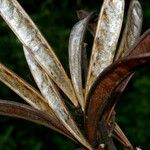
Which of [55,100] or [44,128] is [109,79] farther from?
[44,128]

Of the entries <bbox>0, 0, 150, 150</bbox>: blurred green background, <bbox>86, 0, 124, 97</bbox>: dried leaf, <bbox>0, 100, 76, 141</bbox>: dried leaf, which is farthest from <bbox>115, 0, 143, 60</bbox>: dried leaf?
<bbox>0, 0, 150, 150</bbox>: blurred green background

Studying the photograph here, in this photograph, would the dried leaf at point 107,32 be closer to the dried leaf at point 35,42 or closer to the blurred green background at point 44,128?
the dried leaf at point 35,42

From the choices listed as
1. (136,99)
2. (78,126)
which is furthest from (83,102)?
(136,99)

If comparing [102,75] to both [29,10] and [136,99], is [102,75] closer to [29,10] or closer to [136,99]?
[136,99]

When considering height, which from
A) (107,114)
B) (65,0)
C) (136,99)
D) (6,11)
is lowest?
(136,99)

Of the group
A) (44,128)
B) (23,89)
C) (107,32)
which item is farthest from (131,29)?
(44,128)

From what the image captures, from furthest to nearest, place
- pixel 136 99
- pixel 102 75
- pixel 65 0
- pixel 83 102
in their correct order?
pixel 65 0 < pixel 136 99 < pixel 83 102 < pixel 102 75

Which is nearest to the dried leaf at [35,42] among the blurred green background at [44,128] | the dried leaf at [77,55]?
the dried leaf at [77,55]
